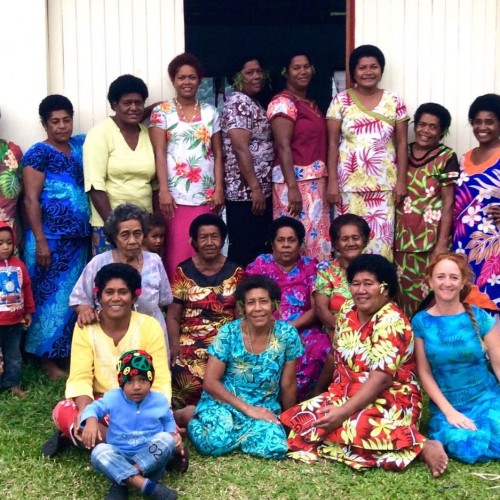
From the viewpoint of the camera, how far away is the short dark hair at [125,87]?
5.61 m

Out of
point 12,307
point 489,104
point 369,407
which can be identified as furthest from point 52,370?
point 489,104

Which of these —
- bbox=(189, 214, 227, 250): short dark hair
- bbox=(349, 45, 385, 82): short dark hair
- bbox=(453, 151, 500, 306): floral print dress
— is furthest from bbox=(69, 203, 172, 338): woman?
bbox=(453, 151, 500, 306): floral print dress

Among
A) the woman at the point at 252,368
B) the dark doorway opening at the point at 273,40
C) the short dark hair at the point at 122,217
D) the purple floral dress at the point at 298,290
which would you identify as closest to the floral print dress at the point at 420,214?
the purple floral dress at the point at 298,290

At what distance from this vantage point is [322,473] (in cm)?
429

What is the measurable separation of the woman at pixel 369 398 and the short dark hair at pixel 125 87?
1985 millimetres

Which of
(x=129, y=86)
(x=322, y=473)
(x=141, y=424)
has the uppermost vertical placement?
(x=129, y=86)

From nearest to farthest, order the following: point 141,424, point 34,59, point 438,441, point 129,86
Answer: point 141,424 → point 438,441 → point 129,86 → point 34,59

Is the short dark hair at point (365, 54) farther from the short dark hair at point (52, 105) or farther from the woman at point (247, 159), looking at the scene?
the short dark hair at point (52, 105)

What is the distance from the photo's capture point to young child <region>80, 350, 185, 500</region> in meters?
3.92

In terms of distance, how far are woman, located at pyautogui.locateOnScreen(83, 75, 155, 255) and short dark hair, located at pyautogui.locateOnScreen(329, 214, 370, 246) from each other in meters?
1.30

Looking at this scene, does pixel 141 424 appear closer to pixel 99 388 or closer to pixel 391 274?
pixel 99 388

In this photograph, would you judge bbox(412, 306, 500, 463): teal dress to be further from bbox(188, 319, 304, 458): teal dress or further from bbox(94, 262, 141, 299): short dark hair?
bbox(94, 262, 141, 299): short dark hair

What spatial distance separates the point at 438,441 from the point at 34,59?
377 centimetres

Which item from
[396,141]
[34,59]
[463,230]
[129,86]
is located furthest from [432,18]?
[34,59]
